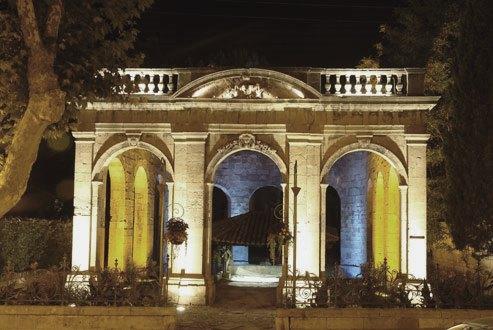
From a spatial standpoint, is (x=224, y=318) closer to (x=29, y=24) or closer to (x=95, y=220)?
(x=95, y=220)

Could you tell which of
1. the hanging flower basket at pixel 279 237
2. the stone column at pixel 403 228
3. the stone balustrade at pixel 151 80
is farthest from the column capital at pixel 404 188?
the stone balustrade at pixel 151 80

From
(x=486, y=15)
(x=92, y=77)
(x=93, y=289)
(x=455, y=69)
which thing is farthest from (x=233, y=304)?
(x=486, y=15)

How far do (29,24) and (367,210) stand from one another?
14856mm

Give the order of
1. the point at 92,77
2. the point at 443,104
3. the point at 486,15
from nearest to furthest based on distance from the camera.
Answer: the point at 92,77 < the point at 486,15 < the point at 443,104

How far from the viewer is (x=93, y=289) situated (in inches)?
594

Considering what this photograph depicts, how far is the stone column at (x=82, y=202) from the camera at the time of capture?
1888 cm

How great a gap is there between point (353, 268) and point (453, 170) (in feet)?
22.7

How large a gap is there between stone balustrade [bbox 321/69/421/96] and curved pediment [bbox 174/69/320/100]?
963 mm

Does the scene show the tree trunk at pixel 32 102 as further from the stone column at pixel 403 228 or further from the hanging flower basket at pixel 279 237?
the stone column at pixel 403 228

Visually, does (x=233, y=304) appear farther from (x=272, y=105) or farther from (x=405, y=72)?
(x=405, y=72)

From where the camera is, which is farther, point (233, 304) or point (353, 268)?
point (353, 268)

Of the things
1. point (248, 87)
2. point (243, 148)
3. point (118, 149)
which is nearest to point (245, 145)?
point (243, 148)

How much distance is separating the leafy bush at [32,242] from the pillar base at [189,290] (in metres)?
4.96

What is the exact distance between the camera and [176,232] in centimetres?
1756
